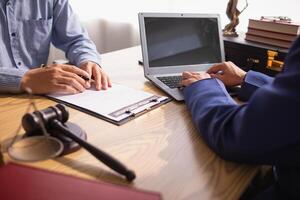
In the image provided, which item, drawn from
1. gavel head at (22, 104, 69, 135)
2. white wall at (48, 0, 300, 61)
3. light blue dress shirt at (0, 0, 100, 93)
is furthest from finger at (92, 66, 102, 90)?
white wall at (48, 0, 300, 61)

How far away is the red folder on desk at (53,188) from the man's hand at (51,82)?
423 millimetres

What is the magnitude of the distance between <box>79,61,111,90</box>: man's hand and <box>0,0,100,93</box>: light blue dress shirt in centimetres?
7

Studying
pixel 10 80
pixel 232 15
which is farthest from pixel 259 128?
pixel 232 15

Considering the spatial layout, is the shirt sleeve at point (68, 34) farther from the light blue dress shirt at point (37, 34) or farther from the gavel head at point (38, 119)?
the gavel head at point (38, 119)

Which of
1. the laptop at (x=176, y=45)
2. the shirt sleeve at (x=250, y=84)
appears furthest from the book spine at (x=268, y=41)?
the shirt sleeve at (x=250, y=84)

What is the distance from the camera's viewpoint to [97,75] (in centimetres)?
110

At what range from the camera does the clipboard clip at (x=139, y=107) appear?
880 millimetres

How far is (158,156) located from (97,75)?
1.60ft

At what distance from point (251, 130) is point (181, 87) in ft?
1.53

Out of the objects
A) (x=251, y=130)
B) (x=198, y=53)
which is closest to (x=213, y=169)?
(x=251, y=130)

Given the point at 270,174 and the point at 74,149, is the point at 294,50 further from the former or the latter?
the point at 74,149

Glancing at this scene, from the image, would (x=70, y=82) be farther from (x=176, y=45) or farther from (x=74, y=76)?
(x=176, y=45)

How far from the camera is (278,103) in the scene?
1.89 feet

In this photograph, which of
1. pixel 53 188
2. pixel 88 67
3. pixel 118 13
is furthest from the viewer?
pixel 118 13
